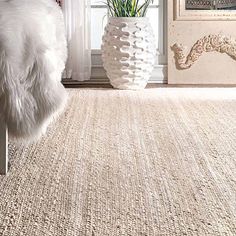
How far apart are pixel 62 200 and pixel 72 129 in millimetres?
872

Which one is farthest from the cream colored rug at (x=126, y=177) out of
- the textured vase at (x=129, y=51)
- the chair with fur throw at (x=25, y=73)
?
the textured vase at (x=129, y=51)

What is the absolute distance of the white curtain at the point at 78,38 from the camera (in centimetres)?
362

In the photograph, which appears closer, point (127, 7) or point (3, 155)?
point (3, 155)

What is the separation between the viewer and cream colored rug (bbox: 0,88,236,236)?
1.22 metres

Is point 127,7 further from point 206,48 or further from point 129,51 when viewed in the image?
point 206,48

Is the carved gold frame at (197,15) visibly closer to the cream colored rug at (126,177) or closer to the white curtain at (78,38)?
the white curtain at (78,38)

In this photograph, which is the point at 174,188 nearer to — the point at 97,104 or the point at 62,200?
the point at 62,200

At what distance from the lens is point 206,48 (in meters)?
3.67

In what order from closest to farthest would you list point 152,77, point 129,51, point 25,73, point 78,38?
point 25,73
point 129,51
point 78,38
point 152,77

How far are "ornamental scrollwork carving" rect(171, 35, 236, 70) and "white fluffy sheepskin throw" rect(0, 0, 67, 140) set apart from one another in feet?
7.00

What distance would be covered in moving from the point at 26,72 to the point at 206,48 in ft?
7.65

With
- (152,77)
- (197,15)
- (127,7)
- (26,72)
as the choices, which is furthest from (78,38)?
(26,72)

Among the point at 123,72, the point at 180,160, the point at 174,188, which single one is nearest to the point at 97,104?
the point at 123,72

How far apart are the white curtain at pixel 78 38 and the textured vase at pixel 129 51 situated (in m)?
0.24
